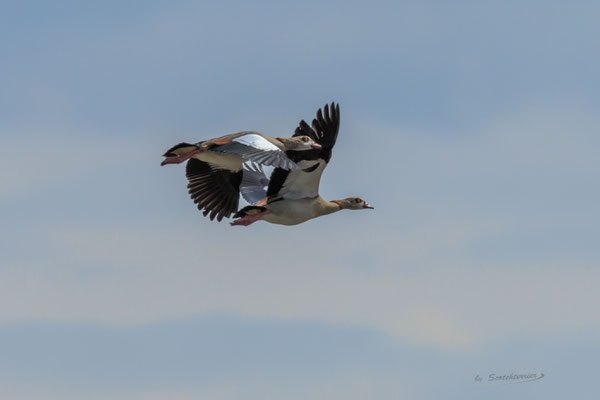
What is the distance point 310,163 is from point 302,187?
2.03ft

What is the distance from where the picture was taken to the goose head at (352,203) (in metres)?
25.8

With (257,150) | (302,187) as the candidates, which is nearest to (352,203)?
(302,187)

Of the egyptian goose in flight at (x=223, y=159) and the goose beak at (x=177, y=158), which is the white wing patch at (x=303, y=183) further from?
the goose beak at (x=177, y=158)

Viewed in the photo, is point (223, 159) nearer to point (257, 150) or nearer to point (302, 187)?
point (302, 187)

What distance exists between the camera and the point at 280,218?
946 inches

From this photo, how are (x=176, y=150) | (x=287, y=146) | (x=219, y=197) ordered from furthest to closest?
(x=219, y=197) → (x=287, y=146) → (x=176, y=150)

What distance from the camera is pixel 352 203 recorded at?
84.9 feet

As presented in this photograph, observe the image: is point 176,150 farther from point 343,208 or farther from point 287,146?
point 343,208

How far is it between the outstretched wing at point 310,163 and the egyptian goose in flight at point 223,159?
8.5 inches

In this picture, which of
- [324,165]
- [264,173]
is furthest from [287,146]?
[264,173]

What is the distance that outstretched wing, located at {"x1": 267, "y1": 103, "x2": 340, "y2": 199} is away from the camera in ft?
79.2

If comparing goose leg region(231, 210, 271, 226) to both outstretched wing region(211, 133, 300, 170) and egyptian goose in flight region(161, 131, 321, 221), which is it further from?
outstretched wing region(211, 133, 300, 170)

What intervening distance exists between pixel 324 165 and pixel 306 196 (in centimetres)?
88

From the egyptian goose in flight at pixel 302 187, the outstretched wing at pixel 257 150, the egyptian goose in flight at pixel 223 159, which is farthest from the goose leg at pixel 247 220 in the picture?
the outstretched wing at pixel 257 150
